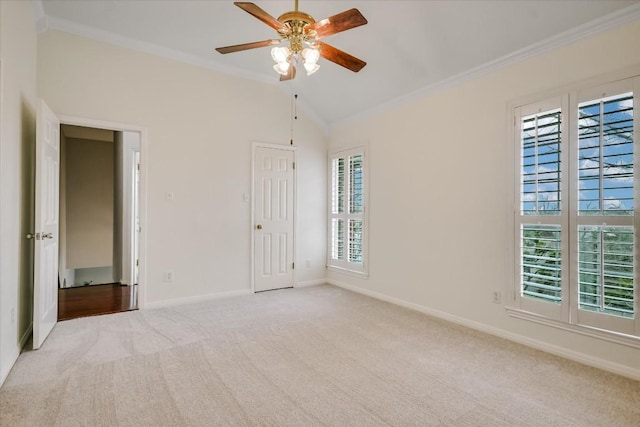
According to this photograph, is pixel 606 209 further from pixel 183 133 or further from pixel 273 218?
pixel 183 133

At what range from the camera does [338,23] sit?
2.16 metres

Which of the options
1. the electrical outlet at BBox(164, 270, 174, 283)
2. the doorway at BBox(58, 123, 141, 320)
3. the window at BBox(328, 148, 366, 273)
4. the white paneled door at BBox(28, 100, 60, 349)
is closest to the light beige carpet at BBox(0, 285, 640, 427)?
the white paneled door at BBox(28, 100, 60, 349)

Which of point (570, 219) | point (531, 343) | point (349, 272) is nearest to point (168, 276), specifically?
point (349, 272)

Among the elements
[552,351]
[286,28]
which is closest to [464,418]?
[552,351]

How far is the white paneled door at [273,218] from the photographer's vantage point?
493 centimetres

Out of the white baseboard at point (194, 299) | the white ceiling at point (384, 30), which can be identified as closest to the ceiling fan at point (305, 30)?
the white ceiling at point (384, 30)

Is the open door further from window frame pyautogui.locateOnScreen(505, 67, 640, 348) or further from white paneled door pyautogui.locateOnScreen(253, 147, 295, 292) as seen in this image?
window frame pyautogui.locateOnScreen(505, 67, 640, 348)

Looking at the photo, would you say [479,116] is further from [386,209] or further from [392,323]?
[392,323]

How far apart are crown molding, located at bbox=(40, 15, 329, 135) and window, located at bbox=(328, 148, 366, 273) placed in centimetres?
109

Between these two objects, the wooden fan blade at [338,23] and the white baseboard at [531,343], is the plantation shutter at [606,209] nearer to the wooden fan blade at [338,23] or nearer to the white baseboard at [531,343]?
the white baseboard at [531,343]

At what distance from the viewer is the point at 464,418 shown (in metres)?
1.96

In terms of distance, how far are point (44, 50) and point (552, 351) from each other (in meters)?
5.73

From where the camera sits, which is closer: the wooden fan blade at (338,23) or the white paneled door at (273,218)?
the wooden fan blade at (338,23)

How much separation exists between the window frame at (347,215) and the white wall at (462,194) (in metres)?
0.13
